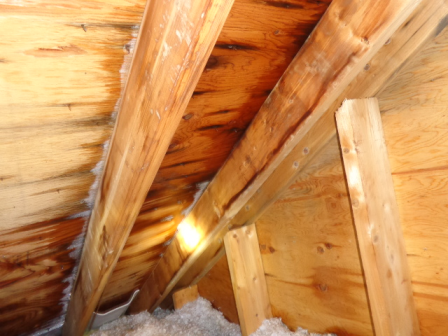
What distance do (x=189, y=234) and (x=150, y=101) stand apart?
1.10 m

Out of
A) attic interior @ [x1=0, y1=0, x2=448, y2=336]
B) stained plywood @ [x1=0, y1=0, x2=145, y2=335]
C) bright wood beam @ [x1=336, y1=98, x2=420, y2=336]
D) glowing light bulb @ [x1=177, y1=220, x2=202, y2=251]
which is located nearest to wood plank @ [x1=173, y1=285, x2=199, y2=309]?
attic interior @ [x1=0, y1=0, x2=448, y2=336]

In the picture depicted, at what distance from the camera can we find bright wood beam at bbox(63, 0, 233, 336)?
2.69ft

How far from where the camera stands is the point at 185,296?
250 centimetres

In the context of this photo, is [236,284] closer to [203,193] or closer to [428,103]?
[203,193]

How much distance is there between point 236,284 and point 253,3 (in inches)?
52.7

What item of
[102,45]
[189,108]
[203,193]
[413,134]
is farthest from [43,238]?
[413,134]

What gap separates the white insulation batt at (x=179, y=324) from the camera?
227cm

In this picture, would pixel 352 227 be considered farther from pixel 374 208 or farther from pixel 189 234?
pixel 189 234

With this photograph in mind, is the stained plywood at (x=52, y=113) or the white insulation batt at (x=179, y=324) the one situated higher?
the stained plywood at (x=52, y=113)

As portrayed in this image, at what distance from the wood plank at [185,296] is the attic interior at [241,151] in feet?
1.54

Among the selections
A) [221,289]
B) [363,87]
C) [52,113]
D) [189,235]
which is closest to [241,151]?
[363,87]

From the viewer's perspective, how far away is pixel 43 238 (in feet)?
5.21

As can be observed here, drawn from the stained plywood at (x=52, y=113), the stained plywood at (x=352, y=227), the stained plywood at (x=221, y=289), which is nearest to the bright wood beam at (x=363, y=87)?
the stained plywood at (x=352, y=227)

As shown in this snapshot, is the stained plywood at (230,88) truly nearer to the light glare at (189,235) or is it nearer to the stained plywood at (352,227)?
the light glare at (189,235)
